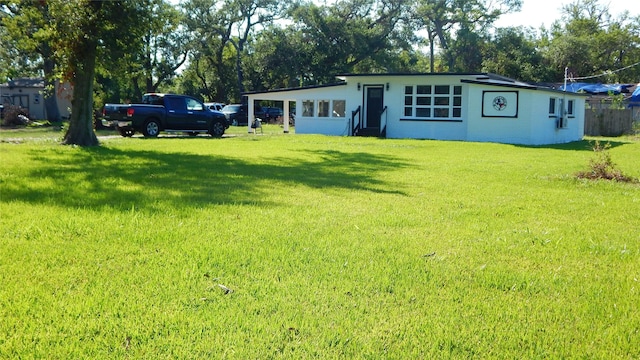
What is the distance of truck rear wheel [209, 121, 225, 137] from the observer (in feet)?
79.8

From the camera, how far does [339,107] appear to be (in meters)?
28.3

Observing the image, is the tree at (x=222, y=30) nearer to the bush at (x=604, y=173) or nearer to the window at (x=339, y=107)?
the window at (x=339, y=107)

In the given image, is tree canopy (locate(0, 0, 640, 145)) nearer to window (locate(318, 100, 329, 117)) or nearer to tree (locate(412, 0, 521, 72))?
tree (locate(412, 0, 521, 72))

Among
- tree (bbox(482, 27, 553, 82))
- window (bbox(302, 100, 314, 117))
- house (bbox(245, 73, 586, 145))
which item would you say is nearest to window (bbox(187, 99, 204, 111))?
house (bbox(245, 73, 586, 145))

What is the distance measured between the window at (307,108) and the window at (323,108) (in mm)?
548

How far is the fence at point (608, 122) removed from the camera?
102ft

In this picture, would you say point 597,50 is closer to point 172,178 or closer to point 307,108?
point 307,108

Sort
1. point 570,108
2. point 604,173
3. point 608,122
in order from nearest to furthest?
point 604,173 → point 570,108 → point 608,122

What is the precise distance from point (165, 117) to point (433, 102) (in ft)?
39.8

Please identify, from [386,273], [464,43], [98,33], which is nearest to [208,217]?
[386,273]

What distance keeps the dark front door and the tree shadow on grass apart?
1297 centimetres

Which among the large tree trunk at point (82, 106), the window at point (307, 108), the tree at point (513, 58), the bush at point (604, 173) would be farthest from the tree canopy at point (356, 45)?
the bush at point (604, 173)

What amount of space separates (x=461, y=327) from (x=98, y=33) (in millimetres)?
14788

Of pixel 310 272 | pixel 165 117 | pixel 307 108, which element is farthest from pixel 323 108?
pixel 310 272
